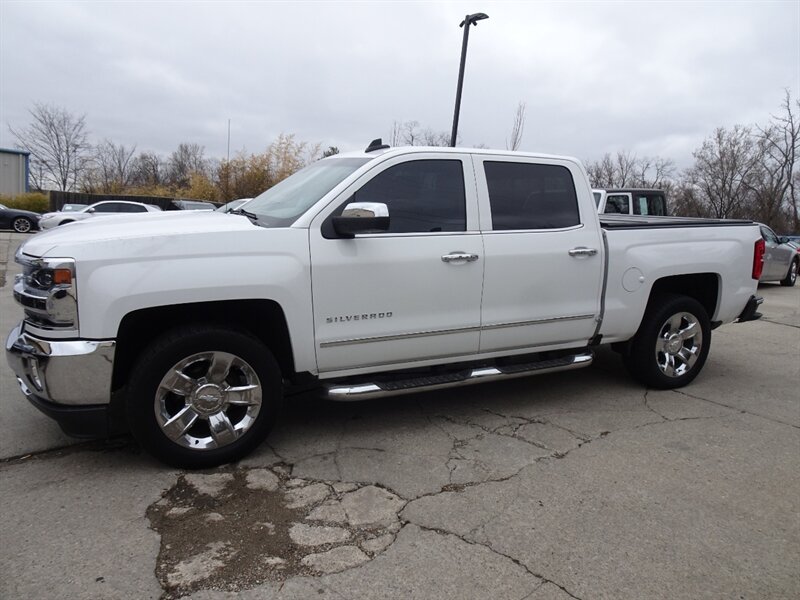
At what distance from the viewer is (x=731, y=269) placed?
5316 mm

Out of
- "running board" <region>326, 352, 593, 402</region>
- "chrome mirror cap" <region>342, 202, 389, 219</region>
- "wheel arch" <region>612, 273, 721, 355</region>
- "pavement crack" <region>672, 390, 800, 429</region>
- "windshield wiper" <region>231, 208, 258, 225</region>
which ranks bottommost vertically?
"pavement crack" <region>672, 390, 800, 429</region>

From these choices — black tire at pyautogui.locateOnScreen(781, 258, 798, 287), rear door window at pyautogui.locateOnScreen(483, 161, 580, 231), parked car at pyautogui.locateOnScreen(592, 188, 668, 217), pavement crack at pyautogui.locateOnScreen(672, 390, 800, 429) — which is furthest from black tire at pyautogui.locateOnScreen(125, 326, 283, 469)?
black tire at pyautogui.locateOnScreen(781, 258, 798, 287)

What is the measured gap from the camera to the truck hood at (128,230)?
10.3 feet

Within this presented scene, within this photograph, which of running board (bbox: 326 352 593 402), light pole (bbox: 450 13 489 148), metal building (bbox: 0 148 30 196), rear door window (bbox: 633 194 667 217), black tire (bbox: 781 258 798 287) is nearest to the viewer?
running board (bbox: 326 352 593 402)

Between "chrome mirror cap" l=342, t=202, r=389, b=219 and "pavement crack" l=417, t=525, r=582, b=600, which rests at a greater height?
"chrome mirror cap" l=342, t=202, r=389, b=219

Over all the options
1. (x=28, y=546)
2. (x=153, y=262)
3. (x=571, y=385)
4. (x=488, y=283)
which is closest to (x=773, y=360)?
(x=571, y=385)

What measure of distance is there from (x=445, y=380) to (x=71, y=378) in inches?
89.4

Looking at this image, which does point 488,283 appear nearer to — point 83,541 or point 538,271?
point 538,271

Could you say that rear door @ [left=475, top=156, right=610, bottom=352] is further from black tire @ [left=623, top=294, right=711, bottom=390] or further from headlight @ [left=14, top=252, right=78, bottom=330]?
headlight @ [left=14, top=252, right=78, bottom=330]

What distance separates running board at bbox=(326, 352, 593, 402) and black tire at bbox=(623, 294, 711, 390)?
65 centimetres

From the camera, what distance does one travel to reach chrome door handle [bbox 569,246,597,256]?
14.8 ft

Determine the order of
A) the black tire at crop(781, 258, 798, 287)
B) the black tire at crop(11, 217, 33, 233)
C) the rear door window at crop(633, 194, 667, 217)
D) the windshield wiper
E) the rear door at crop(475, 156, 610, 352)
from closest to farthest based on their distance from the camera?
the windshield wiper
the rear door at crop(475, 156, 610, 352)
the rear door window at crop(633, 194, 667, 217)
the black tire at crop(781, 258, 798, 287)
the black tire at crop(11, 217, 33, 233)

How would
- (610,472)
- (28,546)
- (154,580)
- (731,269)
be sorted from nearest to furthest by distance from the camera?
(154,580) < (28,546) < (610,472) < (731,269)

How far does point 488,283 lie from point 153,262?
86.4 inches
